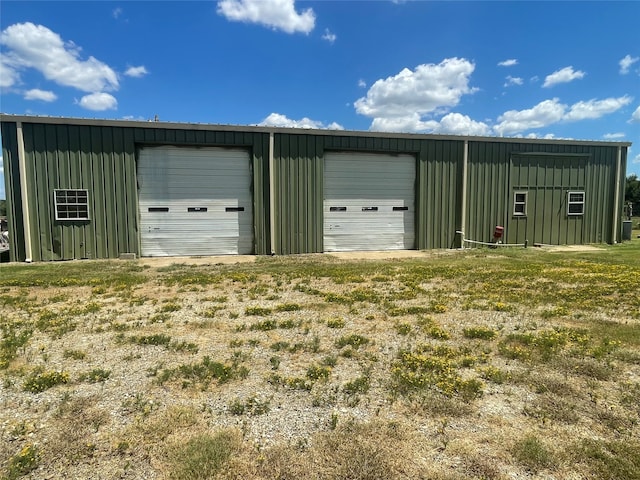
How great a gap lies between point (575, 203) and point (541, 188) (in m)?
1.63

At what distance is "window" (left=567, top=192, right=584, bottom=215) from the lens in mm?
14477

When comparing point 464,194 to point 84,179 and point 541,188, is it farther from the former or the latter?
point 84,179

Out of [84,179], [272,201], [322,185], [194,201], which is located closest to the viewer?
[84,179]

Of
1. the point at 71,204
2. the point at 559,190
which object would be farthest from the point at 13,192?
the point at 559,190

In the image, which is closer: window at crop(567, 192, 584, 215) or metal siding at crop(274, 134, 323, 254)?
metal siding at crop(274, 134, 323, 254)

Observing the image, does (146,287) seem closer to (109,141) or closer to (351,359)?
(351,359)

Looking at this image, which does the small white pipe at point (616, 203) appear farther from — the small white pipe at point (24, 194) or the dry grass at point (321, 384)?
the small white pipe at point (24, 194)

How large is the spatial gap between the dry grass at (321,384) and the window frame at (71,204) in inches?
185

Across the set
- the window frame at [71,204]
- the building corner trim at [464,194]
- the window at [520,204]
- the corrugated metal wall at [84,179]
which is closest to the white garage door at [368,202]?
the building corner trim at [464,194]

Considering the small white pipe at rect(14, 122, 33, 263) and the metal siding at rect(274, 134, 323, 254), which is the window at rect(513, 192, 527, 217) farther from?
the small white pipe at rect(14, 122, 33, 263)

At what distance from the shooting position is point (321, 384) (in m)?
3.31

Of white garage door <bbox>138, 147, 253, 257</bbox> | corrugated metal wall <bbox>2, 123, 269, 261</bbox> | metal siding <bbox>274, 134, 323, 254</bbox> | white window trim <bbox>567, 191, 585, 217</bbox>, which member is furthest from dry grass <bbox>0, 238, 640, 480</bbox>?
white window trim <bbox>567, 191, 585, 217</bbox>

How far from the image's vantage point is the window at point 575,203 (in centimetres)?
1448

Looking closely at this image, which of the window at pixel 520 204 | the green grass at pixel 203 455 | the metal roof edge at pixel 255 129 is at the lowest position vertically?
the green grass at pixel 203 455
